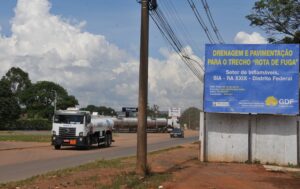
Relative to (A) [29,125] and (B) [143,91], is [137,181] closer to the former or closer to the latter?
(B) [143,91]

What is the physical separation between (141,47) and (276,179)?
20.4 ft

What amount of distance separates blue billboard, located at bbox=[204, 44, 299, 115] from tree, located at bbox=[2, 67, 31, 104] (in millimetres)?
134858

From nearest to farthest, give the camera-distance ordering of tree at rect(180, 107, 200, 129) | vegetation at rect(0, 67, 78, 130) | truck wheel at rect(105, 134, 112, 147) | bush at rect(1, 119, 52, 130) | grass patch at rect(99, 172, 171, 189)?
grass patch at rect(99, 172, 171, 189), truck wheel at rect(105, 134, 112, 147), bush at rect(1, 119, 52, 130), vegetation at rect(0, 67, 78, 130), tree at rect(180, 107, 200, 129)

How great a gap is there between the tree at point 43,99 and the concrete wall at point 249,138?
422ft

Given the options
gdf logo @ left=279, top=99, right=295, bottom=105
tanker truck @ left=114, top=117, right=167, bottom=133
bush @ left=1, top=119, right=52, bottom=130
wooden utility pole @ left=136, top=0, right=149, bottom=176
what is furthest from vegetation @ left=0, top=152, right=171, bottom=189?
bush @ left=1, top=119, right=52, bottom=130

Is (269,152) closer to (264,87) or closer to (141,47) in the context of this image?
(264,87)

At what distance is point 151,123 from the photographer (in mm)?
108938

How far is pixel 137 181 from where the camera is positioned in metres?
14.8

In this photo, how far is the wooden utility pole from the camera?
55.2 ft

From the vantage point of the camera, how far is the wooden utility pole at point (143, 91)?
16.8m

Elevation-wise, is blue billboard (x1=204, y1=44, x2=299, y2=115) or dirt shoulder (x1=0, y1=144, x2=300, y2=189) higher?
blue billboard (x1=204, y1=44, x2=299, y2=115)

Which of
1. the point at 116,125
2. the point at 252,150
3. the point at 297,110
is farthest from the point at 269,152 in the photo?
the point at 116,125

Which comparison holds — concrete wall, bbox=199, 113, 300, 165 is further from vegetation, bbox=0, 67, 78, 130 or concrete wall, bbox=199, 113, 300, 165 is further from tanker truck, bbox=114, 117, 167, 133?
vegetation, bbox=0, 67, 78, 130

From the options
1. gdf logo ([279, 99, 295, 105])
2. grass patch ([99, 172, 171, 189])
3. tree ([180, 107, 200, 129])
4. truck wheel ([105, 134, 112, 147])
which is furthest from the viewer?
tree ([180, 107, 200, 129])
